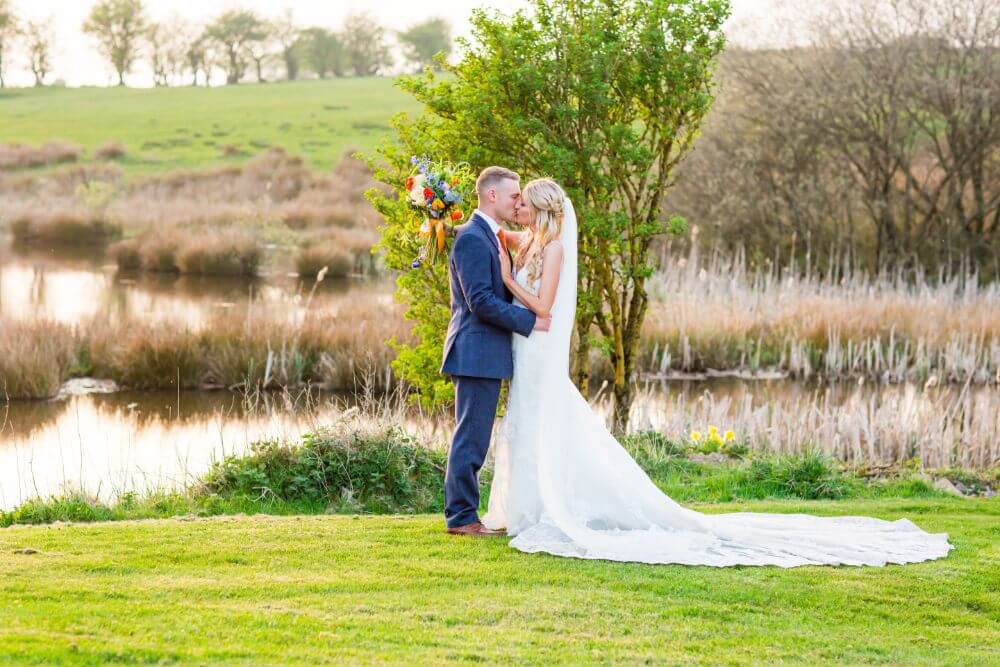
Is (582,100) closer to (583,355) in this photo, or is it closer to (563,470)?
(583,355)

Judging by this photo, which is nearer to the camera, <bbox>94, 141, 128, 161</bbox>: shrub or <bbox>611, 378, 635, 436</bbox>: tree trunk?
<bbox>611, 378, 635, 436</bbox>: tree trunk

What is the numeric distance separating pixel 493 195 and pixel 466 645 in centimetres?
288

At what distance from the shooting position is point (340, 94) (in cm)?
6900

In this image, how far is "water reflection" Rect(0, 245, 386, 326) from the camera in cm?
2066

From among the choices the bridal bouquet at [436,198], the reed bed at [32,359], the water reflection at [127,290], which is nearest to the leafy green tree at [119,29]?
the water reflection at [127,290]

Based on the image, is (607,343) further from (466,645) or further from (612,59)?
(466,645)

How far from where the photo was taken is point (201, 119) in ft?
191

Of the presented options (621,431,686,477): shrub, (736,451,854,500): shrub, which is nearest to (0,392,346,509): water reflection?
(621,431,686,477): shrub

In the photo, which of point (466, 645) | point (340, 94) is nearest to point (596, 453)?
point (466, 645)

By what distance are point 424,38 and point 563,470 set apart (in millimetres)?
82392

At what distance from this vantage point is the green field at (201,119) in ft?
167

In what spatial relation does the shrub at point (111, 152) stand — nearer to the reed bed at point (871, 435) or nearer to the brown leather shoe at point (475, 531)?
the reed bed at point (871, 435)

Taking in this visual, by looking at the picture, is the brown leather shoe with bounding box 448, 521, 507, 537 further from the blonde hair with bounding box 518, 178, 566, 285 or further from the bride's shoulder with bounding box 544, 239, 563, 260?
the bride's shoulder with bounding box 544, 239, 563, 260

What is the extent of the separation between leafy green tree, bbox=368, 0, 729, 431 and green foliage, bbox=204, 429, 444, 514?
1216mm
